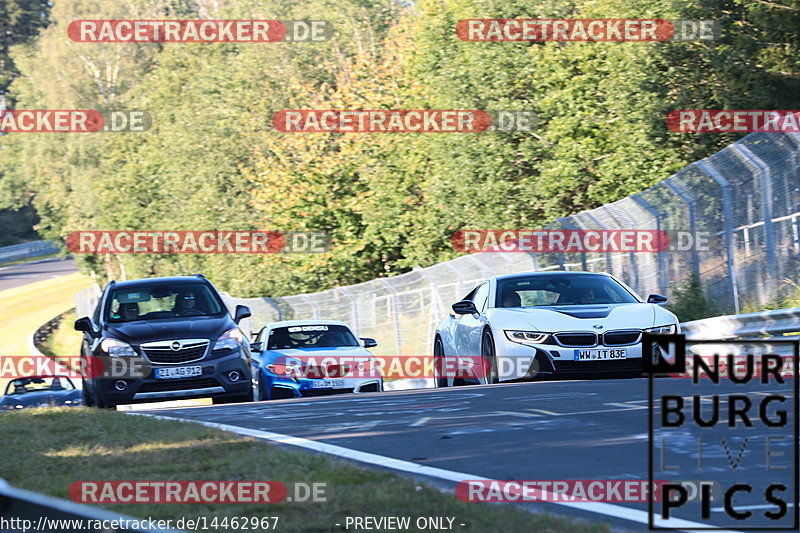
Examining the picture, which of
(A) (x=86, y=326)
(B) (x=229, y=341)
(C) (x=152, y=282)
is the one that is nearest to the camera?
(B) (x=229, y=341)

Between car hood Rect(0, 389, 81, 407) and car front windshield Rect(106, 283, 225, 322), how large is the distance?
34.6ft

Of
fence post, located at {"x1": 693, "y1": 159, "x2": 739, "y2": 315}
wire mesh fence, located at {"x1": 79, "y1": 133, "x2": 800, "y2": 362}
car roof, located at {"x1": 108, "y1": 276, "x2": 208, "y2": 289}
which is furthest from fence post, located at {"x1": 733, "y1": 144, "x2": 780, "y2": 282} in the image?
car roof, located at {"x1": 108, "y1": 276, "x2": 208, "y2": 289}

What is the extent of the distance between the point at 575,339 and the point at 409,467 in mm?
6464

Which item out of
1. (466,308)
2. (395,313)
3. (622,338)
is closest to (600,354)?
(622,338)

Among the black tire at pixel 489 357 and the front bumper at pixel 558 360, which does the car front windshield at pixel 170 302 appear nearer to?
the black tire at pixel 489 357

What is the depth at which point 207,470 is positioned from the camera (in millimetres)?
8102

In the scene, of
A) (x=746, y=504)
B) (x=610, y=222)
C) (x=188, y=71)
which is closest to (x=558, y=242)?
(x=610, y=222)

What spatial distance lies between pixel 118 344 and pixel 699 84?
737 inches

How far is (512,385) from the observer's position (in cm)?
1397

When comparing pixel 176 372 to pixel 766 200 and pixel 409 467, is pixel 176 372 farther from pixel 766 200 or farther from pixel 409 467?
pixel 766 200

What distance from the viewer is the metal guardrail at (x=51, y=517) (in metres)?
4.77

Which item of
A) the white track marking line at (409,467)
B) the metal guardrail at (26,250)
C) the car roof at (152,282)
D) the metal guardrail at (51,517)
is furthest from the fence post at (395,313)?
the metal guardrail at (26,250)

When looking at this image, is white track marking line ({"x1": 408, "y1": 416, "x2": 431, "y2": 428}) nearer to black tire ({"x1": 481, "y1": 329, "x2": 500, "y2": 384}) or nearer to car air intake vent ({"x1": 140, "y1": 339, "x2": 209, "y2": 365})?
black tire ({"x1": 481, "y1": 329, "x2": 500, "y2": 384})

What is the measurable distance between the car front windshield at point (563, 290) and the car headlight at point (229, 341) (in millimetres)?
3256
